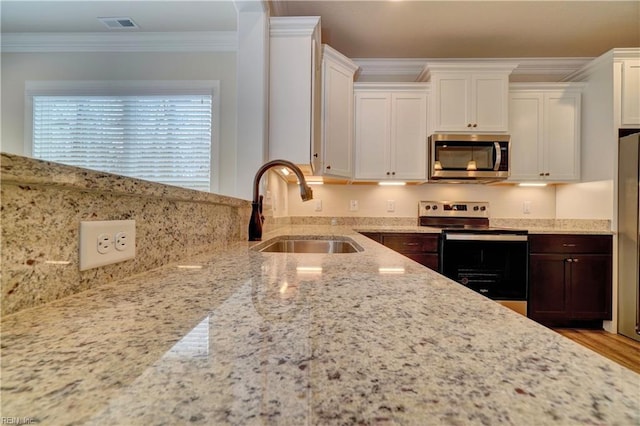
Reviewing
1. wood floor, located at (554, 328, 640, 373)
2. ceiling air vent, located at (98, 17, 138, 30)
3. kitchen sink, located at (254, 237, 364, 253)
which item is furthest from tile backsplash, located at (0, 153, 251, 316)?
wood floor, located at (554, 328, 640, 373)

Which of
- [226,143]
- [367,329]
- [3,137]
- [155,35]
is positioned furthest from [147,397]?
[3,137]

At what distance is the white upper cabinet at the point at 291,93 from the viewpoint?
6.68 ft

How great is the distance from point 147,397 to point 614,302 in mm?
3500

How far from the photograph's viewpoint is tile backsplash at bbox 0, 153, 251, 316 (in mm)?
412

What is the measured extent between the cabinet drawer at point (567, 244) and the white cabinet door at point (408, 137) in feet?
3.62

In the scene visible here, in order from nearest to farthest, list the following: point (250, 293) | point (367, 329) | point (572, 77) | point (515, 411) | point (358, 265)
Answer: point (515, 411), point (367, 329), point (250, 293), point (358, 265), point (572, 77)

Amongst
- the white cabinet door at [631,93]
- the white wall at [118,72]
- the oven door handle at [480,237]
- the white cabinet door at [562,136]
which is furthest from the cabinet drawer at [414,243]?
the white cabinet door at [631,93]

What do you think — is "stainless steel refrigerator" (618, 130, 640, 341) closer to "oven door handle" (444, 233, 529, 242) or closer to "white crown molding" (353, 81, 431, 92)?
"oven door handle" (444, 233, 529, 242)

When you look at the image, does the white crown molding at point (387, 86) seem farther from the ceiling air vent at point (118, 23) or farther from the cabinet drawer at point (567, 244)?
the ceiling air vent at point (118, 23)

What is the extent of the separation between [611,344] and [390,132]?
2467 millimetres

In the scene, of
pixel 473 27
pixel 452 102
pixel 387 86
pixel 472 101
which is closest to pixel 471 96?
pixel 472 101

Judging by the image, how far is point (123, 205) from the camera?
2.07ft

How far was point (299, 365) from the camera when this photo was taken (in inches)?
11.1

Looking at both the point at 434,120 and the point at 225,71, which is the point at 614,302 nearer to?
the point at 434,120
